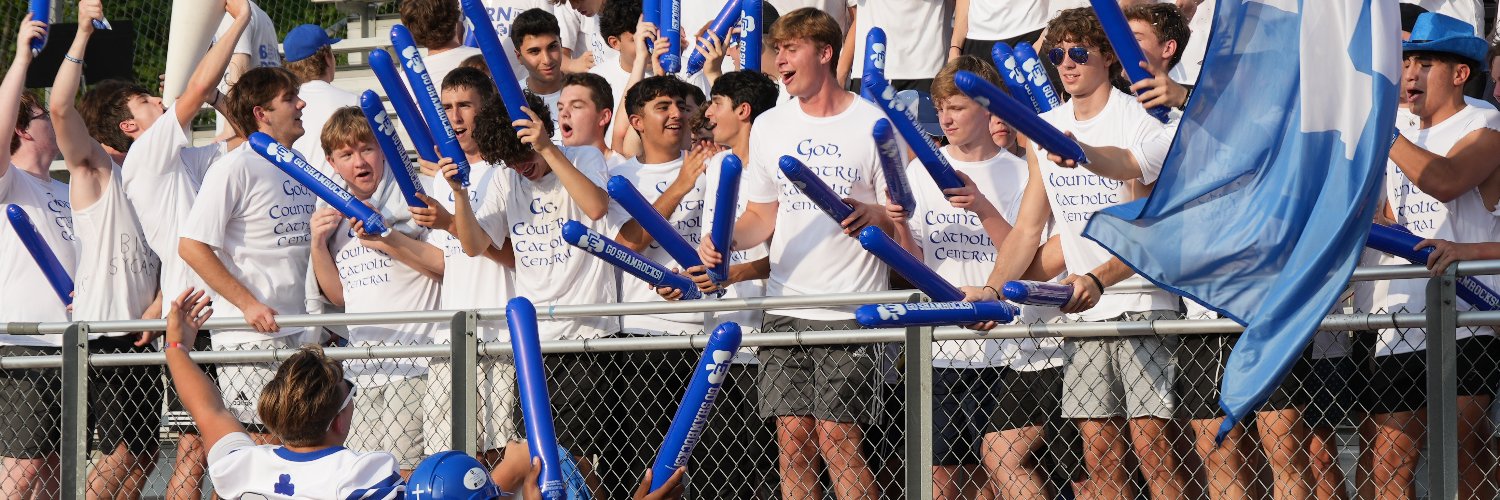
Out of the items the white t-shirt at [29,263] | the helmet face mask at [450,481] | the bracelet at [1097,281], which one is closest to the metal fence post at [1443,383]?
the bracelet at [1097,281]

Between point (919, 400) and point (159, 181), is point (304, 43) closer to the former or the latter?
point (159, 181)

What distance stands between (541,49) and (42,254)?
2379 mm

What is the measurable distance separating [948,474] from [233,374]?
267cm

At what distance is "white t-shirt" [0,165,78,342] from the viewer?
680cm

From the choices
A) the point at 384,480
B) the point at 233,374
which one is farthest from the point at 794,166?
the point at 233,374

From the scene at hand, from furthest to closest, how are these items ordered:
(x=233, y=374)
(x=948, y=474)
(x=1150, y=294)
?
(x=233, y=374) → (x=948, y=474) → (x=1150, y=294)

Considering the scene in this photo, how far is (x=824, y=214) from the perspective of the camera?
5777 millimetres

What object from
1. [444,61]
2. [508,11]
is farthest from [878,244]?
[508,11]

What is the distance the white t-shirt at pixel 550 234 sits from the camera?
5996 mm

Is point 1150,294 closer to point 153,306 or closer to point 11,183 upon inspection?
point 153,306

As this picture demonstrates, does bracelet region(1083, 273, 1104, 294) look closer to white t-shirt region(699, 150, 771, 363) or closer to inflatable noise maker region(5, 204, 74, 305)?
white t-shirt region(699, 150, 771, 363)

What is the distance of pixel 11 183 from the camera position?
6.86 metres

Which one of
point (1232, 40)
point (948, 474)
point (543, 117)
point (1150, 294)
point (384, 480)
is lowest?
point (948, 474)

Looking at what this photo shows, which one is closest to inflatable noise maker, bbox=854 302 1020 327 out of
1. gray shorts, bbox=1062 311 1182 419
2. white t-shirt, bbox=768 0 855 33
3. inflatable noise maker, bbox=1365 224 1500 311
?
gray shorts, bbox=1062 311 1182 419
